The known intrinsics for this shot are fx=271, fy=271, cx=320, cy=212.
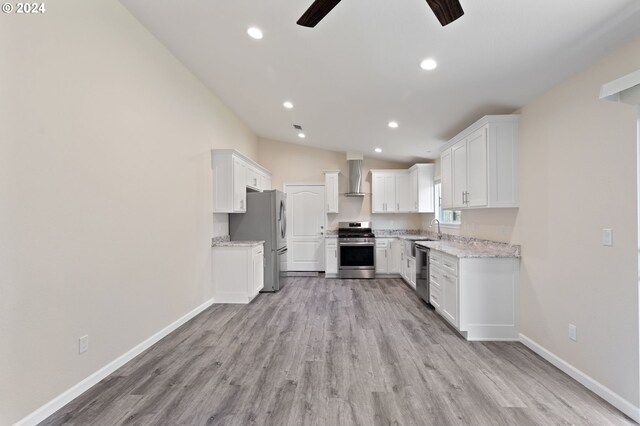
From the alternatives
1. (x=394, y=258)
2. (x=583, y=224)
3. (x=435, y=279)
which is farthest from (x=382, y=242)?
(x=583, y=224)

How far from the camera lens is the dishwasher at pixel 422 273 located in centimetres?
396

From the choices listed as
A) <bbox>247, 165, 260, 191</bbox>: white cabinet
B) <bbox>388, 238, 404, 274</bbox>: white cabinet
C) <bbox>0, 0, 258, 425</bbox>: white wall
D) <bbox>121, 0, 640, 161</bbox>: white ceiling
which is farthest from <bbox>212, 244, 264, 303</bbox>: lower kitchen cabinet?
<bbox>388, 238, 404, 274</bbox>: white cabinet

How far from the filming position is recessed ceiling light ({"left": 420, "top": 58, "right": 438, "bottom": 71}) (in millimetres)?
2357

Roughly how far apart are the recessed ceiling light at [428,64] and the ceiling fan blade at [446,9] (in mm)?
916

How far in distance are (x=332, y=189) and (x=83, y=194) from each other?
4.61 meters

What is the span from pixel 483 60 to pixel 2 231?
352 centimetres

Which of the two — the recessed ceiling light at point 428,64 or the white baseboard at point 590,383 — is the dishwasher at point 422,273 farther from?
the recessed ceiling light at point 428,64

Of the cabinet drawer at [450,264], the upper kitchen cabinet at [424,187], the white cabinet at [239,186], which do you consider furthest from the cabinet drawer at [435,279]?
the white cabinet at [239,186]

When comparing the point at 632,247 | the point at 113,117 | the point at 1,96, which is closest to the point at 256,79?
the point at 113,117

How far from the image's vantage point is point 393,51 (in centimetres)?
233

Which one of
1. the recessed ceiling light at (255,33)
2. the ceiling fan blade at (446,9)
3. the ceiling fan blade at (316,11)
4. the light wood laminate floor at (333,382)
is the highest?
the recessed ceiling light at (255,33)

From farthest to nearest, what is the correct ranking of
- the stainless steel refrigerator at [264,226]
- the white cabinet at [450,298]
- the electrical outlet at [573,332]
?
the stainless steel refrigerator at [264,226], the white cabinet at [450,298], the electrical outlet at [573,332]

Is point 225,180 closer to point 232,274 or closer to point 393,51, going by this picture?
point 232,274

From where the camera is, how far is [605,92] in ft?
5.41
